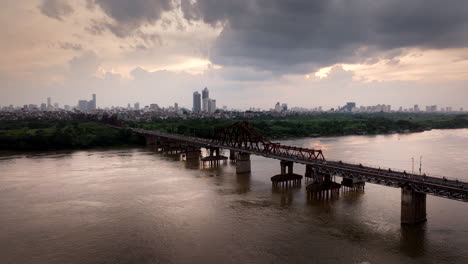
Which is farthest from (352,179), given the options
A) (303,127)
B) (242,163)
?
(303,127)

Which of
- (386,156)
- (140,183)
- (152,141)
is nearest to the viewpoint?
(140,183)

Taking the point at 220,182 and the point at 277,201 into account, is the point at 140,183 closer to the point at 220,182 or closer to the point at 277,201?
the point at 220,182

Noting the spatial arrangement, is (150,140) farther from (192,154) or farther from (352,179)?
(352,179)

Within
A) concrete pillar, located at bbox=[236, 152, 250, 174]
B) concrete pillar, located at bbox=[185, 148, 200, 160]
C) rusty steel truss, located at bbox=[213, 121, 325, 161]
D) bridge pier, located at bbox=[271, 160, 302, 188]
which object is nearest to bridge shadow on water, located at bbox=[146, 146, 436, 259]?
bridge pier, located at bbox=[271, 160, 302, 188]

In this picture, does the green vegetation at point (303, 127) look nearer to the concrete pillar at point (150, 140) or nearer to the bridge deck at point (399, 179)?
the concrete pillar at point (150, 140)

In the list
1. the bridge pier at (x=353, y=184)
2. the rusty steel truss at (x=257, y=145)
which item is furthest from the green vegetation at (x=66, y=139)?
the bridge pier at (x=353, y=184)

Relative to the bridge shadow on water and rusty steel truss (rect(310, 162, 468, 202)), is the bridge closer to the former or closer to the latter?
rusty steel truss (rect(310, 162, 468, 202))

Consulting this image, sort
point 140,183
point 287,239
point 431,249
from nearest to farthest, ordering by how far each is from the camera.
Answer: point 431,249 → point 287,239 → point 140,183

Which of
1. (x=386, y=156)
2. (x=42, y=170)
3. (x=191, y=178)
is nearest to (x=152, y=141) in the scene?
(x=42, y=170)
